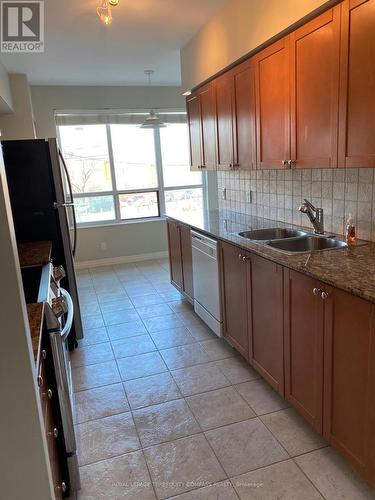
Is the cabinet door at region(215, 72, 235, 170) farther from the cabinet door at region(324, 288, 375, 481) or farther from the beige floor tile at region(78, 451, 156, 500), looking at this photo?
the beige floor tile at region(78, 451, 156, 500)

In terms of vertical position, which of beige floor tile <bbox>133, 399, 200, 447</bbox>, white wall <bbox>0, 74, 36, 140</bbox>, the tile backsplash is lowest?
beige floor tile <bbox>133, 399, 200, 447</bbox>

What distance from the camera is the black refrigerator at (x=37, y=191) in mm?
2941

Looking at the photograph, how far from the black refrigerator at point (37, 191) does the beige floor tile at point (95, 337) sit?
773 millimetres

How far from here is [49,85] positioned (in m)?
5.25

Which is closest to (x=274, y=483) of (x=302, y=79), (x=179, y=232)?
(x=302, y=79)

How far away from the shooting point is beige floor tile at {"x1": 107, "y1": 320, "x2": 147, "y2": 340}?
11.3 ft

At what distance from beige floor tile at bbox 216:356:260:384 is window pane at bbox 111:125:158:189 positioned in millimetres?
3860

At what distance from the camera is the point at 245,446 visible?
2.00 meters

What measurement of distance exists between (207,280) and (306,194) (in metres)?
1.06

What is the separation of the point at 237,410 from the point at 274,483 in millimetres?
552

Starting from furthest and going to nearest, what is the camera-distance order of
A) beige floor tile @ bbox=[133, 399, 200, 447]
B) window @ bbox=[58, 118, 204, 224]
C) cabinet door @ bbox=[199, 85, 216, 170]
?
window @ bbox=[58, 118, 204, 224] → cabinet door @ bbox=[199, 85, 216, 170] → beige floor tile @ bbox=[133, 399, 200, 447]

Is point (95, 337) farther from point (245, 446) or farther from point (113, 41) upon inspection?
point (113, 41)

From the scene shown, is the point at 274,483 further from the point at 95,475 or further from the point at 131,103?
the point at 131,103

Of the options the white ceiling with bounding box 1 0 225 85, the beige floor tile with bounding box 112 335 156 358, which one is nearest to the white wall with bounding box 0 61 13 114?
the white ceiling with bounding box 1 0 225 85
